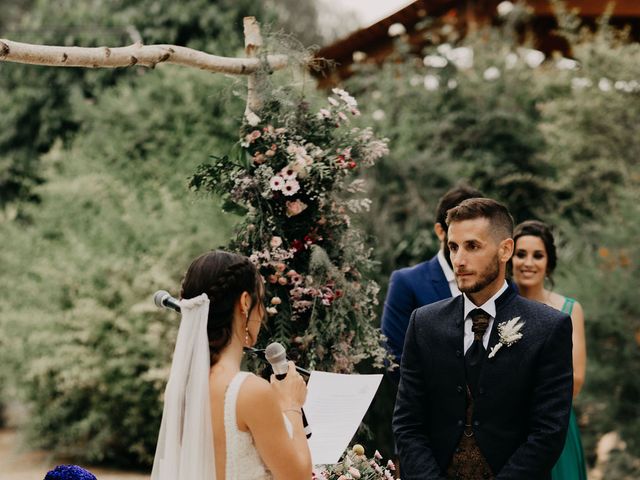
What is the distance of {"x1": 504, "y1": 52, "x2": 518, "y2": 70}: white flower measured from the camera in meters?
11.0

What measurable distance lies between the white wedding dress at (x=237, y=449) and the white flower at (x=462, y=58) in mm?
8897

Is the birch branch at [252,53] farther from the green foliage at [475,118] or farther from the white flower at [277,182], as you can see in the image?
the green foliage at [475,118]

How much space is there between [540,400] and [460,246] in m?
0.62

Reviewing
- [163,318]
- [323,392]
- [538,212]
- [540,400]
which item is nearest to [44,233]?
[163,318]

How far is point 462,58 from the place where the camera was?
36.3ft

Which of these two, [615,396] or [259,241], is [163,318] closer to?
[615,396]

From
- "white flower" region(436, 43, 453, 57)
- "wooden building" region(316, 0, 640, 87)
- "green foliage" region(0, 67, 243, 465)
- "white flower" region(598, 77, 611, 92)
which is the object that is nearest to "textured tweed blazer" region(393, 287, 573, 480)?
"green foliage" region(0, 67, 243, 465)

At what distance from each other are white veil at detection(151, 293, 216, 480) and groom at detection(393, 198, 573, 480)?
913mm

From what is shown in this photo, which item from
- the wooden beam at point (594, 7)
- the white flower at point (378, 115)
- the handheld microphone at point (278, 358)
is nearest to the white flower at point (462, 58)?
the white flower at point (378, 115)

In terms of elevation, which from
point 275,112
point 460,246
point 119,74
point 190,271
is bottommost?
point 190,271

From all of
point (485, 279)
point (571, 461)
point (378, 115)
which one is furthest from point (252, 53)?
point (378, 115)

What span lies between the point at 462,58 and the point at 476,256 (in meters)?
8.21

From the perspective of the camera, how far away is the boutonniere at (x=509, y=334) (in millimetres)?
3207

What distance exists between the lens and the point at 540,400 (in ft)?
10.4
